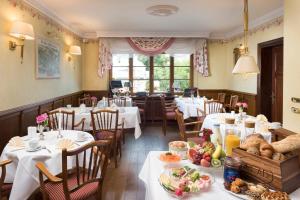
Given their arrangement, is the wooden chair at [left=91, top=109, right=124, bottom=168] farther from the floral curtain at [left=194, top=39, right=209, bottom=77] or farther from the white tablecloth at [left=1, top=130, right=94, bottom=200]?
the floral curtain at [left=194, top=39, right=209, bottom=77]

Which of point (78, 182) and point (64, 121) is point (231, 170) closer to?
point (78, 182)

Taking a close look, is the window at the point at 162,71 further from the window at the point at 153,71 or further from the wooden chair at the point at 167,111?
the wooden chair at the point at 167,111

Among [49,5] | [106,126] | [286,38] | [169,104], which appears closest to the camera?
[286,38]

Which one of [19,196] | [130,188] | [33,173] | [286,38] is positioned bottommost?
[130,188]

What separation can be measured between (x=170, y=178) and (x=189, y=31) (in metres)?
6.31

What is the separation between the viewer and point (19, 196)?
7.27 feet

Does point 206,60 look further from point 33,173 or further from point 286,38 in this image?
point 33,173

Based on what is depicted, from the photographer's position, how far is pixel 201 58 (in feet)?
24.6

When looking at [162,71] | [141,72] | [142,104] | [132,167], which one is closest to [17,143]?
[132,167]

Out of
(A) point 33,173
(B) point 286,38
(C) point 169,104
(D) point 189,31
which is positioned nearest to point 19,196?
(A) point 33,173

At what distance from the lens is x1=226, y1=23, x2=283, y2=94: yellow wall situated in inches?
208

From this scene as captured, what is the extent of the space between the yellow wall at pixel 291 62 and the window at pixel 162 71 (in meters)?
5.45

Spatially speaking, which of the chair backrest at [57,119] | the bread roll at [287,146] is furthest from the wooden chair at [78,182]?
the chair backrest at [57,119]

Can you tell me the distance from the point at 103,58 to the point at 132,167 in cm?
427
